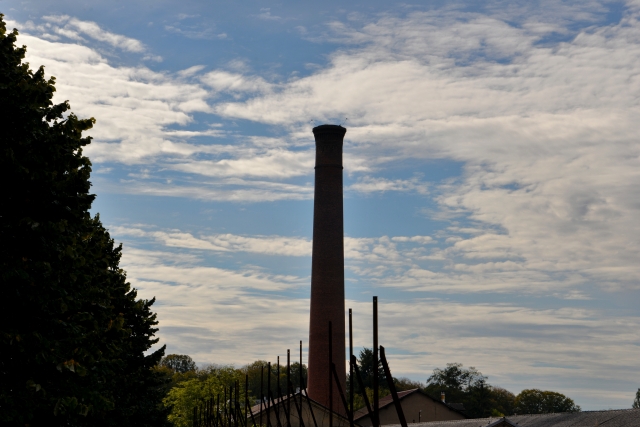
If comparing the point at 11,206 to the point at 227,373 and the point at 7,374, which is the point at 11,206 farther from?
the point at 227,373

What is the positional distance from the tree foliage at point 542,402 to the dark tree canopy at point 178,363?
207 feet

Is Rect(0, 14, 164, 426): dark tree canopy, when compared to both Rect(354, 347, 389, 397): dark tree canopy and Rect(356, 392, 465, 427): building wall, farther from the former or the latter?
Rect(354, 347, 389, 397): dark tree canopy

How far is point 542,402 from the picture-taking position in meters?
109

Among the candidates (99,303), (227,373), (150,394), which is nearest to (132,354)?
(150,394)

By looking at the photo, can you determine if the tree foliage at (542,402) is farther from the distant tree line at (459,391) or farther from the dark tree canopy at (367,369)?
the dark tree canopy at (367,369)

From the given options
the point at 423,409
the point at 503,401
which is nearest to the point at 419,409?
the point at 423,409

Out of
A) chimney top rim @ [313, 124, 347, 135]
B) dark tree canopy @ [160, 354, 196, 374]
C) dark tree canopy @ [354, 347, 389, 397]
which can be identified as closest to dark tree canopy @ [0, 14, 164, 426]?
chimney top rim @ [313, 124, 347, 135]

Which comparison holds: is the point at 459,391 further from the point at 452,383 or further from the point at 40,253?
the point at 40,253

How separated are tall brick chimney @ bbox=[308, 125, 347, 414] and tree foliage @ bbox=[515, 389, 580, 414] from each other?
54.5 meters

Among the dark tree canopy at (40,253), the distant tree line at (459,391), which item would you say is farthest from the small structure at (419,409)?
the dark tree canopy at (40,253)

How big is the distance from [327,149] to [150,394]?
29727 millimetres

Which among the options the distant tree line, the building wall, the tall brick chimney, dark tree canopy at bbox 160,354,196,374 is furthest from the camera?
dark tree canopy at bbox 160,354,196,374

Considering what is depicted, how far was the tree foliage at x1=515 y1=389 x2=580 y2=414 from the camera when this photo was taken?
10784cm

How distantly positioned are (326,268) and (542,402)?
61.5 meters
